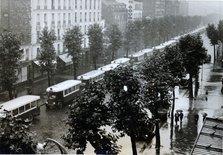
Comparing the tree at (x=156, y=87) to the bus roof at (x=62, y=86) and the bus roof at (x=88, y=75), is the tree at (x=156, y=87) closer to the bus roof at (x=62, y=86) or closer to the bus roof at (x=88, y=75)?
the bus roof at (x=62, y=86)

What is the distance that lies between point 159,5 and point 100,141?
504ft

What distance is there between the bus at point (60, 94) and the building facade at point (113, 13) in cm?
5997

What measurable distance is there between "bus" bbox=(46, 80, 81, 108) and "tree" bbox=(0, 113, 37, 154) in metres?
24.2

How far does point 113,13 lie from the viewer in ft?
352

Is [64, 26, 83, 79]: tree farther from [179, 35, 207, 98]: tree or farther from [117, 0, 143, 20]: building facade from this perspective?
[117, 0, 143, 20]: building facade

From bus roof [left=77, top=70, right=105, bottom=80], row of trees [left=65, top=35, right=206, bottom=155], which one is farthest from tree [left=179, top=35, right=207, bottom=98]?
row of trees [left=65, top=35, right=206, bottom=155]

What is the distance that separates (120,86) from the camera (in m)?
24.9

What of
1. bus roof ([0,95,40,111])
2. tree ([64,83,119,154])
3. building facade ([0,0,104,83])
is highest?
building facade ([0,0,104,83])

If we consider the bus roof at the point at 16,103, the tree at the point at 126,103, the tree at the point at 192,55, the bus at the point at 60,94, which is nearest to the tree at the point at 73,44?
the bus at the point at 60,94

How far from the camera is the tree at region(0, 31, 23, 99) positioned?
43250mm

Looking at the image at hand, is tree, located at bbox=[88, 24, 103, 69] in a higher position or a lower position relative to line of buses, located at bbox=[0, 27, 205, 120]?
higher

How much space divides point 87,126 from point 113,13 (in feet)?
285

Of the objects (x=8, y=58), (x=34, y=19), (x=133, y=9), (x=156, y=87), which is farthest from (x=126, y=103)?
(x=133, y=9)

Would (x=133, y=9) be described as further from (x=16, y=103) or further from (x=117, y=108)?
(x=117, y=108)
